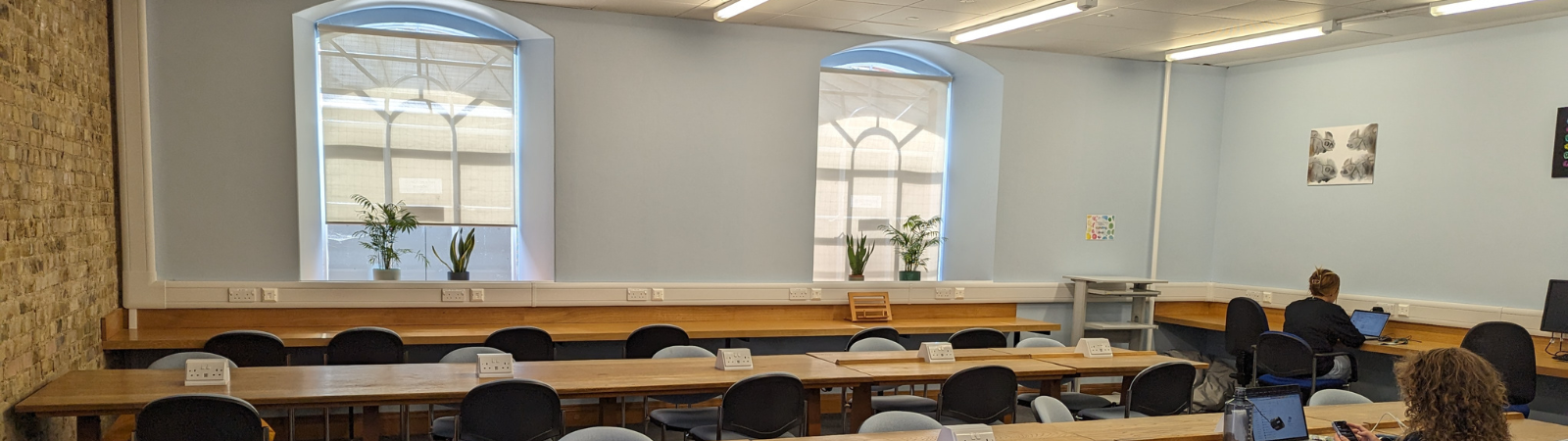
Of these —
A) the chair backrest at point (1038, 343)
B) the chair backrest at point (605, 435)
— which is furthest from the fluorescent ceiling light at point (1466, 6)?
the chair backrest at point (605, 435)

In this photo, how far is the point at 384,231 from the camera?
236 inches

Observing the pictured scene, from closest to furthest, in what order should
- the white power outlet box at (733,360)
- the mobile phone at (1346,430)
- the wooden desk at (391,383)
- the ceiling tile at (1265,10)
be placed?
the mobile phone at (1346,430) → the wooden desk at (391,383) → the white power outlet box at (733,360) → the ceiling tile at (1265,10)

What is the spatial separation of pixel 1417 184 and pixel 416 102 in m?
6.85

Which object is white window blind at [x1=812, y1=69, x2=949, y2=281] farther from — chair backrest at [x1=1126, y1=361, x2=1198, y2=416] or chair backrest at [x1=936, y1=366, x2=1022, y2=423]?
chair backrest at [x1=1126, y1=361, x2=1198, y2=416]

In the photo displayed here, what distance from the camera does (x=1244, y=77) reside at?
7.79 m

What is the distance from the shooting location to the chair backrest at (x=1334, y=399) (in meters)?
4.36

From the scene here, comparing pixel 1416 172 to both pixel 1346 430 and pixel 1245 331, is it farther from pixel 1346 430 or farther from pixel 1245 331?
pixel 1346 430

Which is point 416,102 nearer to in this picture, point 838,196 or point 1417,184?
point 838,196

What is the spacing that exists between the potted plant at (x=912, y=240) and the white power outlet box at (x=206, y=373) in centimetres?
464

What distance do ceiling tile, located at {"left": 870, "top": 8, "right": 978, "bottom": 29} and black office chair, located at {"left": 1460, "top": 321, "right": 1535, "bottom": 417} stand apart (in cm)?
344

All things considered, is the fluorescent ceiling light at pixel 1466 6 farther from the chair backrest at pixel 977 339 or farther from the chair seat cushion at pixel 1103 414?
the chair backrest at pixel 977 339

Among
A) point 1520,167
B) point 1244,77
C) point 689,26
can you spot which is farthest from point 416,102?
point 1520,167

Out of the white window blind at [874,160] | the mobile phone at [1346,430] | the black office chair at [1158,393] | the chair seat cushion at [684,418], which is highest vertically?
the white window blind at [874,160]

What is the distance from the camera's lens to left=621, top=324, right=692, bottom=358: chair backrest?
18.2 feet
